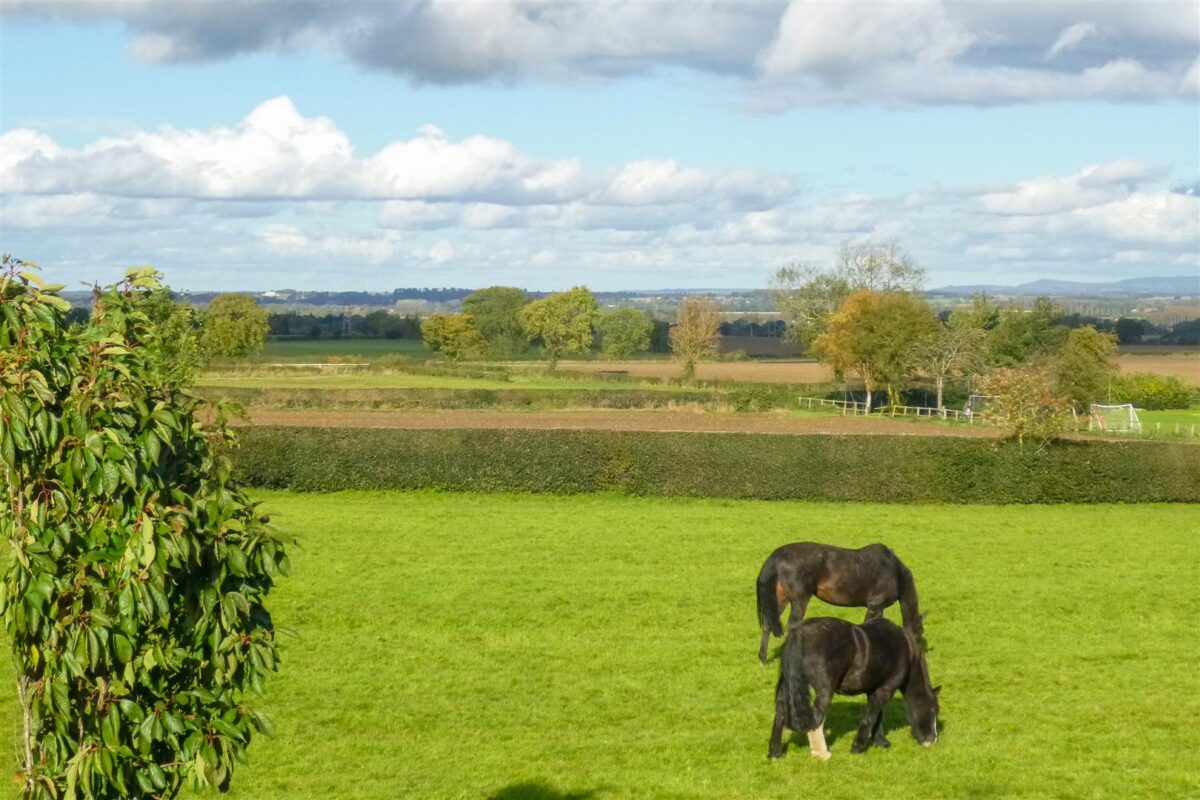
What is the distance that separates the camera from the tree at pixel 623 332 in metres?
124

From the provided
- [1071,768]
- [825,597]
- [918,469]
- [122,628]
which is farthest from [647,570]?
[122,628]

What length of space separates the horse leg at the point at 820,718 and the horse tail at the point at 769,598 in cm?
325

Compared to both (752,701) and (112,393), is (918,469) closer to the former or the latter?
(752,701)

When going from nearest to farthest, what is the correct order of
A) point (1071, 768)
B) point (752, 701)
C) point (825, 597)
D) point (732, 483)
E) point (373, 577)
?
point (1071, 768) → point (752, 701) → point (825, 597) → point (373, 577) → point (732, 483)

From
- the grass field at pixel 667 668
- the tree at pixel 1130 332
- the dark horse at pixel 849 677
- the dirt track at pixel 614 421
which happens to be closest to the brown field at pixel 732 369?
the dirt track at pixel 614 421

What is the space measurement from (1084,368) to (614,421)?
27.2 m

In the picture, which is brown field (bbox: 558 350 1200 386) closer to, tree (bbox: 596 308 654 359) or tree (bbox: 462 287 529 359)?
tree (bbox: 596 308 654 359)

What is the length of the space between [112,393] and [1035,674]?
13.8 m

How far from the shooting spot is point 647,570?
24.1 meters

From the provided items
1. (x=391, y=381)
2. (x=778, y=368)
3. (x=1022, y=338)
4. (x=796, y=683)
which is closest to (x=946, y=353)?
(x=1022, y=338)

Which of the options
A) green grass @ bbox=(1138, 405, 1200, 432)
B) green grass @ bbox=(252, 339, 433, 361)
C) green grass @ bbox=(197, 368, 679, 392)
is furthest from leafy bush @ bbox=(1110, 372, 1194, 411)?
green grass @ bbox=(252, 339, 433, 361)

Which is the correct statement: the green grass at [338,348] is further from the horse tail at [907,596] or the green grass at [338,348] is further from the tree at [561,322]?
the horse tail at [907,596]

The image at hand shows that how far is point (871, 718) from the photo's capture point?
12.9 metres

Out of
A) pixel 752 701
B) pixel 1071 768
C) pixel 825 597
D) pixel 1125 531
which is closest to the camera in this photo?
pixel 1071 768
